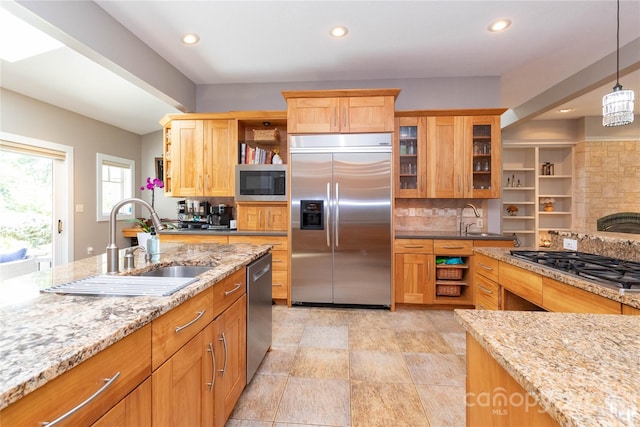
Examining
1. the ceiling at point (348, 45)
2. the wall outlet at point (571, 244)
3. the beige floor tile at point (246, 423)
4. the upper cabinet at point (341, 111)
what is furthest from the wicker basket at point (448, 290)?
the ceiling at point (348, 45)

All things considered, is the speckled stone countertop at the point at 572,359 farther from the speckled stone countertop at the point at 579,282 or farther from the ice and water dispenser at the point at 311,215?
the ice and water dispenser at the point at 311,215

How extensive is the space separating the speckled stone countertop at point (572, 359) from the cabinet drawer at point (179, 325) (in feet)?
3.23

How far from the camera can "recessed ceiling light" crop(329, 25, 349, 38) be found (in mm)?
2648

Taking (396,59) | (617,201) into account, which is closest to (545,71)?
(396,59)

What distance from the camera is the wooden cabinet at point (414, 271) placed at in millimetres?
3238

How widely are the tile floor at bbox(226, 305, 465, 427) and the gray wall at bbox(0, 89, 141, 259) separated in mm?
3758

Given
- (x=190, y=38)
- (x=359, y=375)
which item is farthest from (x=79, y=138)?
(x=359, y=375)

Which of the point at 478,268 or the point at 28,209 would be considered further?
the point at 28,209

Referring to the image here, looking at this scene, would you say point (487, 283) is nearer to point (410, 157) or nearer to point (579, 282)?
point (579, 282)

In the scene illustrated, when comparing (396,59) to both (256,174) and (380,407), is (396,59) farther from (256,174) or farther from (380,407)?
(380,407)

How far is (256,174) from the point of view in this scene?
3523 millimetres

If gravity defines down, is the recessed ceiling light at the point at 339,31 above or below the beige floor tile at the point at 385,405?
above

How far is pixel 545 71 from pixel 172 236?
16.6ft

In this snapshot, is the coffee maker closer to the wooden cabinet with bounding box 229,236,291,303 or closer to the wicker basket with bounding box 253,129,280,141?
the wooden cabinet with bounding box 229,236,291,303
